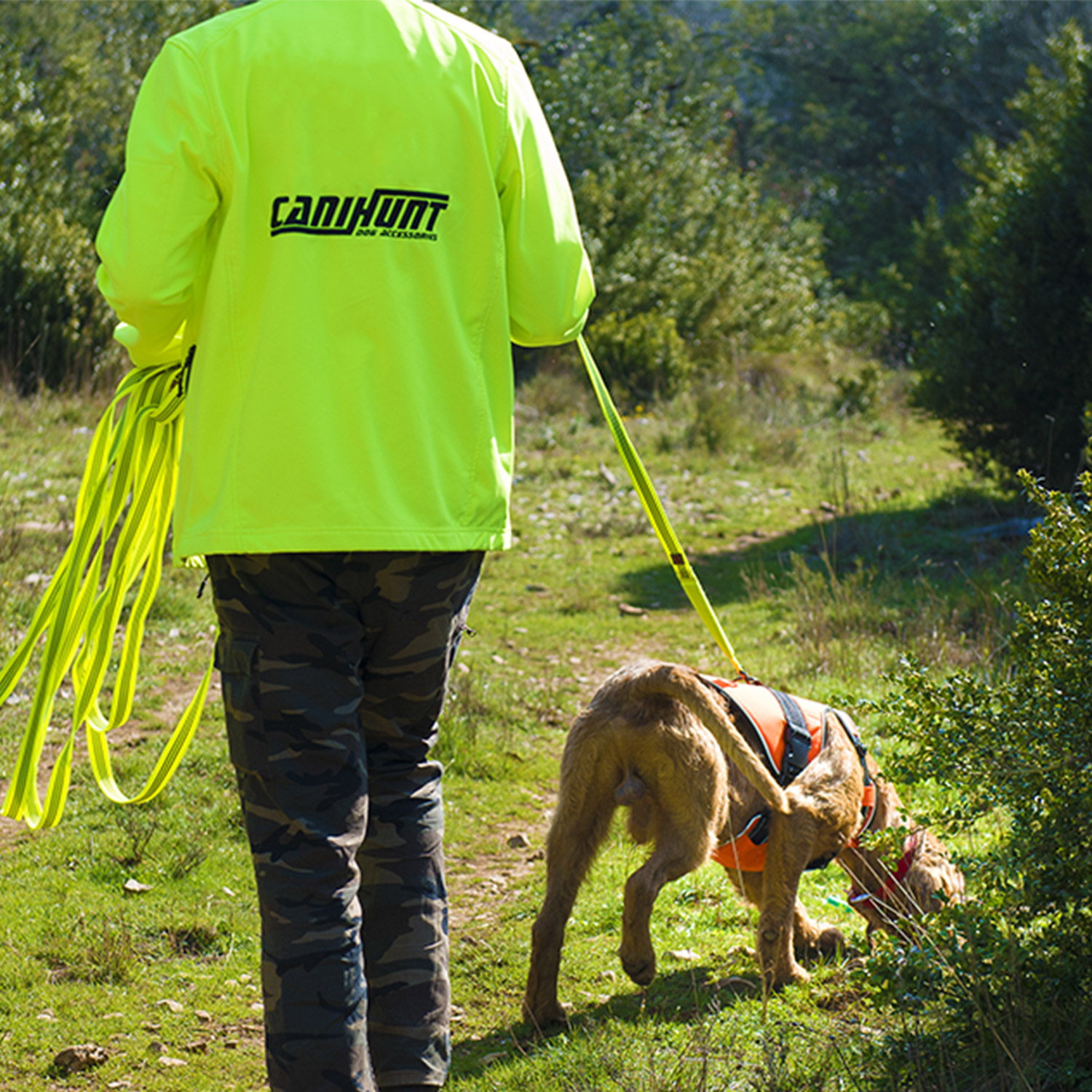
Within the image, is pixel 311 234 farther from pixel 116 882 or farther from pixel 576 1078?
pixel 116 882

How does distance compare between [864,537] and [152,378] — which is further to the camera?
[864,537]

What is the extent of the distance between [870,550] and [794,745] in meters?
6.69

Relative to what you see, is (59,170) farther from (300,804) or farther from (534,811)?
(300,804)

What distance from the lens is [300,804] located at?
2.33 m

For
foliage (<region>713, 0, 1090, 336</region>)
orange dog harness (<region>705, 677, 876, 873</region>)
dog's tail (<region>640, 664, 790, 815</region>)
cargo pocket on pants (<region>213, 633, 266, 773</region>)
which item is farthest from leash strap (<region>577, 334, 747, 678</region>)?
foliage (<region>713, 0, 1090, 336</region>)

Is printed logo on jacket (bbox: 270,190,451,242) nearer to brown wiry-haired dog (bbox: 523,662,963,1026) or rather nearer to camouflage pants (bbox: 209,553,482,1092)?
camouflage pants (bbox: 209,553,482,1092)

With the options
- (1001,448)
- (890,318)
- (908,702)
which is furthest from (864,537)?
(890,318)

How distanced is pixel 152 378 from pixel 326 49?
2.87 feet

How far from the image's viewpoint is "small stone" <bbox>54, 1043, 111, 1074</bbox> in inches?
121

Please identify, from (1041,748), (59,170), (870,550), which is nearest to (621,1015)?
(1041,748)

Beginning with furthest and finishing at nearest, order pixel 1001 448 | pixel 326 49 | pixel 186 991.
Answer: pixel 1001 448
pixel 186 991
pixel 326 49

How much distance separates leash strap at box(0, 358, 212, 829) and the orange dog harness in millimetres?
1522

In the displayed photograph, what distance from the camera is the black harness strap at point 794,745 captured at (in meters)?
3.60

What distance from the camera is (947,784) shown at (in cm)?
305
